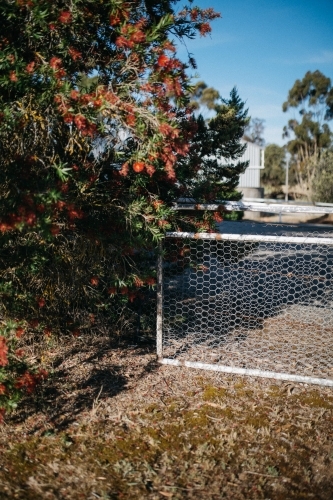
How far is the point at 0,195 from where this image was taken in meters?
3.41

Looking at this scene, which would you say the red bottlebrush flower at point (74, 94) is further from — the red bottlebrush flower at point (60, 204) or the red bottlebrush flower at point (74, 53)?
the red bottlebrush flower at point (60, 204)

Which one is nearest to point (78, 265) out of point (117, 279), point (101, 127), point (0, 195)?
point (117, 279)

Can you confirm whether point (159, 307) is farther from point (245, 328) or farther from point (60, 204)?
point (60, 204)

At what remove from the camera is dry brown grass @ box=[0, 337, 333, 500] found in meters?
2.99

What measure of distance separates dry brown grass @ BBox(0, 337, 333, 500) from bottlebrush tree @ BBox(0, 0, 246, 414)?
0.51 meters

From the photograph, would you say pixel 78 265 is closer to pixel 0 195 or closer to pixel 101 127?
pixel 0 195

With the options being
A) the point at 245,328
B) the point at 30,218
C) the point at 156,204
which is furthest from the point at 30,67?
the point at 245,328

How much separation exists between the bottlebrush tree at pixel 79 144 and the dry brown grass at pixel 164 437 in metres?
0.51

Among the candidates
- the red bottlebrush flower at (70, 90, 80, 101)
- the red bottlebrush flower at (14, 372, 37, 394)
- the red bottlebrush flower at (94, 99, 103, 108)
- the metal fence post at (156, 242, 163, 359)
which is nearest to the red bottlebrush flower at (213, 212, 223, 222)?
the metal fence post at (156, 242, 163, 359)

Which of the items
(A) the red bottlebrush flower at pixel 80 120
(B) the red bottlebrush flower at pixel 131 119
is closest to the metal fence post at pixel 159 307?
(B) the red bottlebrush flower at pixel 131 119

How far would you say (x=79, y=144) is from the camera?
151 inches

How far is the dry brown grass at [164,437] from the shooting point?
299 centimetres

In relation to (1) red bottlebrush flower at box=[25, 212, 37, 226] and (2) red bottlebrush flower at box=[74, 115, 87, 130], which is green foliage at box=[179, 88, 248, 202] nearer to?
(2) red bottlebrush flower at box=[74, 115, 87, 130]

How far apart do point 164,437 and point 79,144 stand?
2393 millimetres
